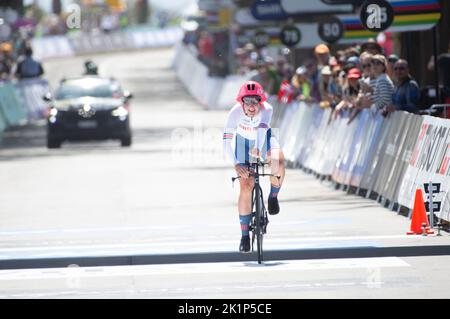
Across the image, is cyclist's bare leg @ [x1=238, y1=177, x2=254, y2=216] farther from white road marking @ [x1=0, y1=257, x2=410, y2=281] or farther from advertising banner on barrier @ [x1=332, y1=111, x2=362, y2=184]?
advertising banner on barrier @ [x1=332, y1=111, x2=362, y2=184]

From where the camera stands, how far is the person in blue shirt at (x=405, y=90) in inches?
783

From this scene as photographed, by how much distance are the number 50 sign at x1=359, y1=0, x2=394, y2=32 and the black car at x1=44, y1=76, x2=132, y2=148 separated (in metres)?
15.0

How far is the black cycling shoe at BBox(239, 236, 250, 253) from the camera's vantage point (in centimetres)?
1522

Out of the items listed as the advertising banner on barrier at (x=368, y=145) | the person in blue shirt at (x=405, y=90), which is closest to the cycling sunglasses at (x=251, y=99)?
the person in blue shirt at (x=405, y=90)

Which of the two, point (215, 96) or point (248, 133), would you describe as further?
point (215, 96)

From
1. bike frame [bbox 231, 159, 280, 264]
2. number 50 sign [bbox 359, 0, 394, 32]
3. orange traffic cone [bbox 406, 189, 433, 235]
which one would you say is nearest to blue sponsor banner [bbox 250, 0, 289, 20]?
number 50 sign [bbox 359, 0, 394, 32]

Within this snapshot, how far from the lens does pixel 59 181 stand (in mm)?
26719

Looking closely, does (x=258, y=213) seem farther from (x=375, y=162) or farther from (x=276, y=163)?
(x=375, y=162)

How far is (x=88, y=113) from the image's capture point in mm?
35812

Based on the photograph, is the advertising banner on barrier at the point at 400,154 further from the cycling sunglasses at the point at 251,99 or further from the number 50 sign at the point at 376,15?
the cycling sunglasses at the point at 251,99

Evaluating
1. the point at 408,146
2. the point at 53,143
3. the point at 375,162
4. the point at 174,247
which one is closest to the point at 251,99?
the point at 174,247
